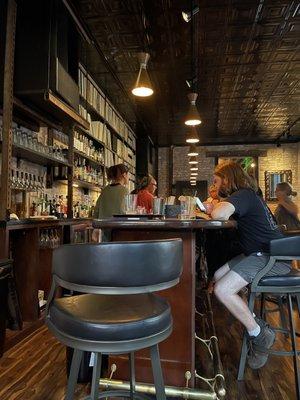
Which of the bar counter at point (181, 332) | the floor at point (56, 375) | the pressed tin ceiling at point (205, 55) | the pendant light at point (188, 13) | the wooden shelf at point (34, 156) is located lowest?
the floor at point (56, 375)

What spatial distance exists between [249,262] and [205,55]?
3.48 meters

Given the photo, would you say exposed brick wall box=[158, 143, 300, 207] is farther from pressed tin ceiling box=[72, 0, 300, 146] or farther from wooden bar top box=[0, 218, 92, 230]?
wooden bar top box=[0, 218, 92, 230]

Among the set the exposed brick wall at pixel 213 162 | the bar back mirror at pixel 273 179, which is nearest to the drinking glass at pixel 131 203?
the exposed brick wall at pixel 213 162

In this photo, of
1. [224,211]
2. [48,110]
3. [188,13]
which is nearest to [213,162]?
[188,13]

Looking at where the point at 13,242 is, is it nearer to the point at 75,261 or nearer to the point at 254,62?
the point at 75,261

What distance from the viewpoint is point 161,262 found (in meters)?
1.10

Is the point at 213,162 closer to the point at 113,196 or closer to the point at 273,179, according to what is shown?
the point at 273,179

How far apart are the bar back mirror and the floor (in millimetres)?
7711

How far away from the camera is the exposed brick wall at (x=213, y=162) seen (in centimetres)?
991

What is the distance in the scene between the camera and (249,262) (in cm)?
197

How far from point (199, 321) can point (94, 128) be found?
3.34 metres

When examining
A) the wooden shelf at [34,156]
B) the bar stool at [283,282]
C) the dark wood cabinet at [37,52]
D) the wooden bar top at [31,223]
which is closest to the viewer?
the bar stool at [283,282]

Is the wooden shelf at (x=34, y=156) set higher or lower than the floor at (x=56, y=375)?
higher

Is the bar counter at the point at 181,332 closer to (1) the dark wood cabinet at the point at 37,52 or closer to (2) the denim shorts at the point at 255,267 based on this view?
(2) the denim shorts at the point at 255,267
